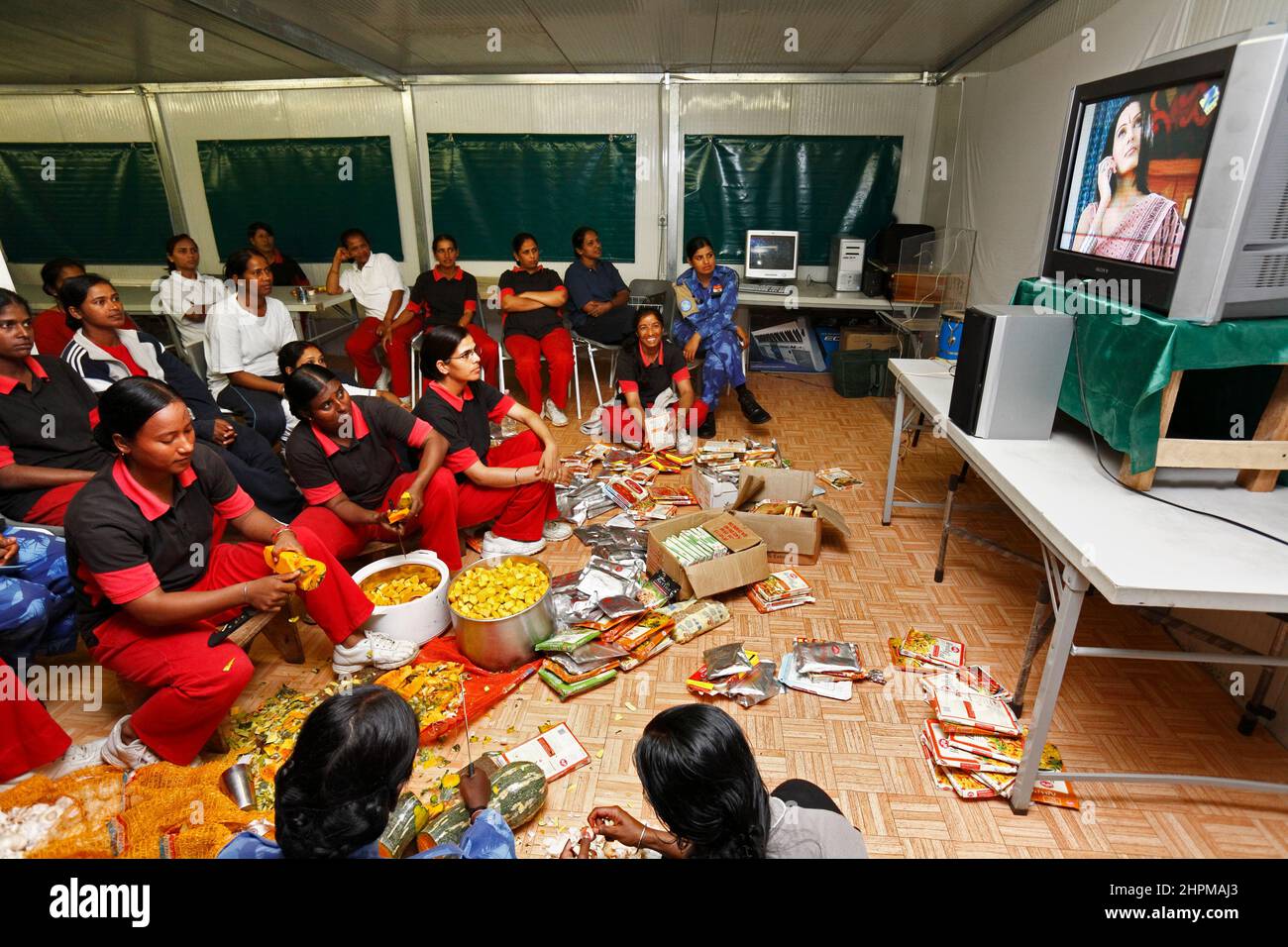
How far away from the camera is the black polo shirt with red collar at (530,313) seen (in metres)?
5.49

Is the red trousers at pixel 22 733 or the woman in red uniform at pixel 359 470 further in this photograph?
the woman in red uniform at pixel 359 470

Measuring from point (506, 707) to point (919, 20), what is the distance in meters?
5.19

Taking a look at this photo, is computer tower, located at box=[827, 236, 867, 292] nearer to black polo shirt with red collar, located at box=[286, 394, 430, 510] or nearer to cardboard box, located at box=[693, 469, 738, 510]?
cardboard box, located at box=[693, 469, 738, 510]

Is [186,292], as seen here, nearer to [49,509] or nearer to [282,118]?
[49,509]

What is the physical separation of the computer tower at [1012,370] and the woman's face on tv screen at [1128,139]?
0.51m

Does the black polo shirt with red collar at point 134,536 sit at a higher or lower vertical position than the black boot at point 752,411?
higher

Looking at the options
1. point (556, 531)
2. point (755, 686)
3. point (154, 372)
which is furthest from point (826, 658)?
point (154, 372)

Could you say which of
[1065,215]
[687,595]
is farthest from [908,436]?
[687,595]

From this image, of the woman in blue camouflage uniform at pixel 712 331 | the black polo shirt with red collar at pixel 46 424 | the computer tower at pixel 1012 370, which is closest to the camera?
the computer tower at pixel 1012 370

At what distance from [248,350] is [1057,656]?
14.1ft

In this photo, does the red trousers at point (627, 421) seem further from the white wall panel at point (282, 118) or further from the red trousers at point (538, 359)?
the white wall panel at point (282, 118)

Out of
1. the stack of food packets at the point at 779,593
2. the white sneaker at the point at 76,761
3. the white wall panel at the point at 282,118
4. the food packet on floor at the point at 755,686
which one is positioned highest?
the white wall panel at the point at 282,118

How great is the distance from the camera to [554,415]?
5.41m

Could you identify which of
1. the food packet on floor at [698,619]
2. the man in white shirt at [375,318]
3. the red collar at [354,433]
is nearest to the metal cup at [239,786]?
the red collar at [354,433]
